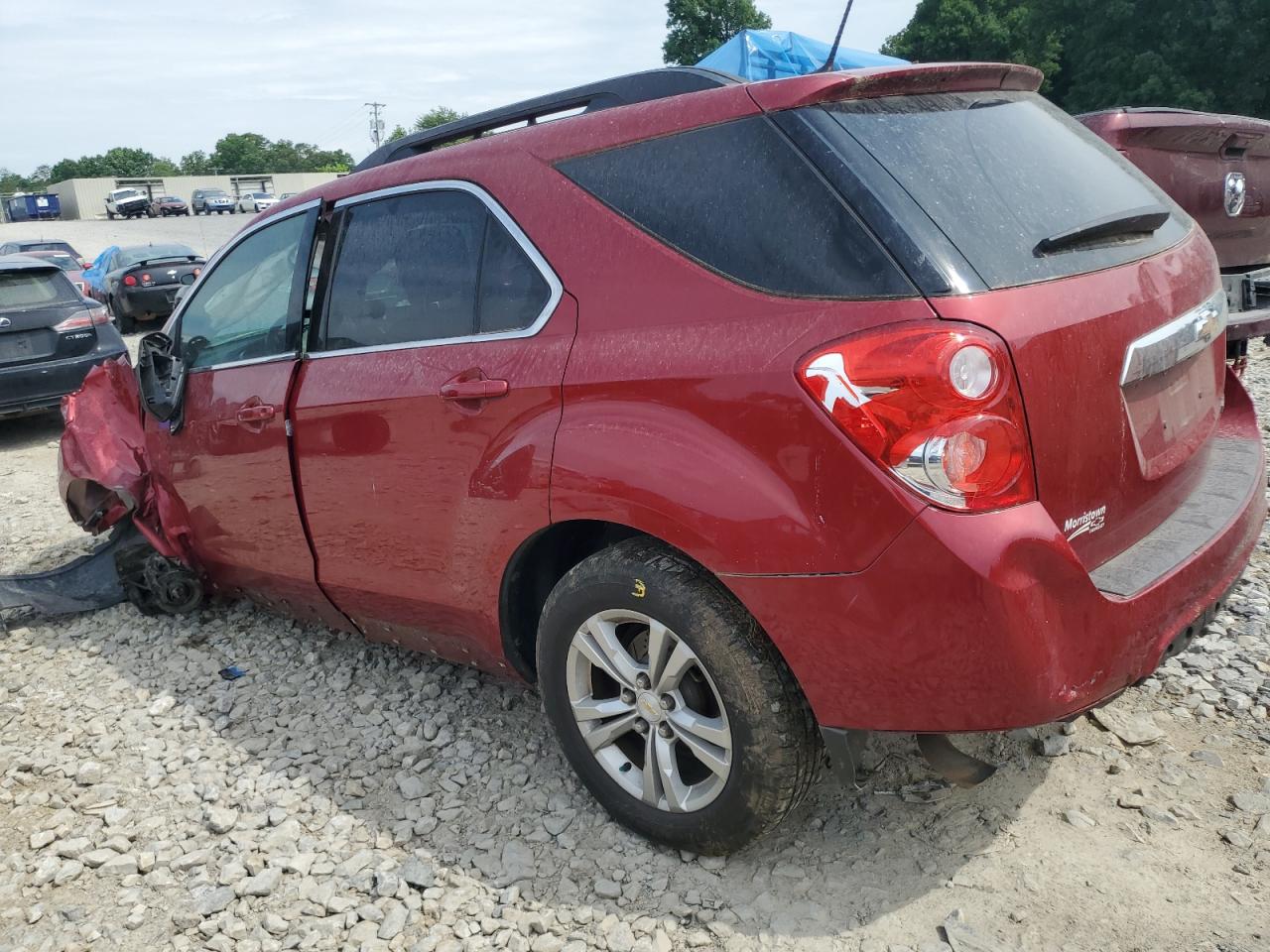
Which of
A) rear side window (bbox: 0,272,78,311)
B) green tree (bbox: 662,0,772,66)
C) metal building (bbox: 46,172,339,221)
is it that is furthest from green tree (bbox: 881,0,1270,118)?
metal building (bbox: 46,172,339,221)

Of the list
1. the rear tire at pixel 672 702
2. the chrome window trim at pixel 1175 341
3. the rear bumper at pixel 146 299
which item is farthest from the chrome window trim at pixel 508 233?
the rear bumper at pixel 146 299

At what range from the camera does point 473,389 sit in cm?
265

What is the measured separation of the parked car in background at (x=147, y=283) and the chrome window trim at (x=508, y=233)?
1380cm

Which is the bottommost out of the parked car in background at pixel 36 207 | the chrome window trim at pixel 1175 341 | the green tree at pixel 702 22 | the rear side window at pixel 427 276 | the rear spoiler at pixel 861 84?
the chrome window trim at pixel 1175 341

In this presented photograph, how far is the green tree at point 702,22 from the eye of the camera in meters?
53.2

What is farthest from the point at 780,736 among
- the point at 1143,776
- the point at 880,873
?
the point at 1143,776

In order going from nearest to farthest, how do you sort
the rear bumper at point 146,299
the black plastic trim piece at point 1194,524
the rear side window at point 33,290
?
the black plastic trim piece at point 1194,524 < the rear side window at point 33,290 < the rear bumper at point 146,299

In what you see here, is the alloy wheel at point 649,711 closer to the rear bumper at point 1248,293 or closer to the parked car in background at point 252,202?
the rear bumper at point 1248,293

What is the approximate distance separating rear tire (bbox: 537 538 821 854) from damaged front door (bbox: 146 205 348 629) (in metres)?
1.26

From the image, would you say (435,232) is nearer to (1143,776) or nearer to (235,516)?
(235,516)

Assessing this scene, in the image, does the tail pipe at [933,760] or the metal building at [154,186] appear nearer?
the tail pipe at [933,760]

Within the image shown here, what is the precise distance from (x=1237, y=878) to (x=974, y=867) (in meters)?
0.57

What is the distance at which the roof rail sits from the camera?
2.63 meters

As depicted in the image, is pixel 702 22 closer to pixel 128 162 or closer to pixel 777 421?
pixel 777 421
